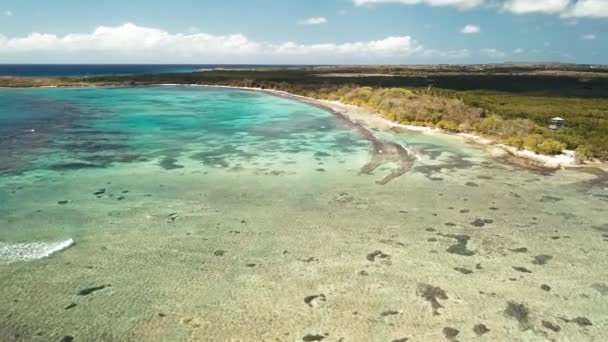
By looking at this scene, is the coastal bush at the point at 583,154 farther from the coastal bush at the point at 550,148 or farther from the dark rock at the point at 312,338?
the dark rock at the point at 312,338

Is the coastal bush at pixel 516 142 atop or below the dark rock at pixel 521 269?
atop

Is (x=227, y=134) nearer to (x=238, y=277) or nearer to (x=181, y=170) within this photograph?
(x=181, y=170)

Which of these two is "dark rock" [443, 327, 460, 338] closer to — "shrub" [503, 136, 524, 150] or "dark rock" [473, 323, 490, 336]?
"dark rock" [473, 323, 490, 336]

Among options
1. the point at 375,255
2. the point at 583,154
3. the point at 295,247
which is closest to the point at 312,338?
the point at 375,255

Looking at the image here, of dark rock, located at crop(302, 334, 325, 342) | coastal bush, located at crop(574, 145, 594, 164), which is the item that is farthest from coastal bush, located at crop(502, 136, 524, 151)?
dark rock, located at crop(302, 334, 325, 342)

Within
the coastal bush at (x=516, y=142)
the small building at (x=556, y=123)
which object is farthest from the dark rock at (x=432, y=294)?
the small building at (x=556, y=123)

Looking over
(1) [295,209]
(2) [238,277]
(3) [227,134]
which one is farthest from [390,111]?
(2) [238,277]
